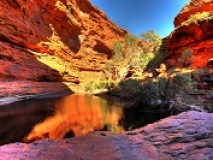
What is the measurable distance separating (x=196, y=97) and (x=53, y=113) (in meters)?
8.98

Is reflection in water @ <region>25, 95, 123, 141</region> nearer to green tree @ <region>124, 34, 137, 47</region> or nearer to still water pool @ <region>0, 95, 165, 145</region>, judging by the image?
still water pool @ <region>0, 95, 165, 145</region>

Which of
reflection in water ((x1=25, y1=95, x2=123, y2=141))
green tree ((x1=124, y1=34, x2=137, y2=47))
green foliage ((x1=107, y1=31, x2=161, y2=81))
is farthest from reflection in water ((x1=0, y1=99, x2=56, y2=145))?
green tree ((x1=124, y1=34, x2=137, y2=47))

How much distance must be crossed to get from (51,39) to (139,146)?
28826mm

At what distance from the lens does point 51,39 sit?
29.9 metres

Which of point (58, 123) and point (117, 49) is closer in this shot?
point (58, 123)

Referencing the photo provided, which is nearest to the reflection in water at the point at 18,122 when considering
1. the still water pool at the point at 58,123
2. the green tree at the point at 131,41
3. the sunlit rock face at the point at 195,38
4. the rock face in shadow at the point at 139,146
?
the still water pool at the point at 58,123

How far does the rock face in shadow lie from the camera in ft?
8.88

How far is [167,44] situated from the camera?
29.4 m

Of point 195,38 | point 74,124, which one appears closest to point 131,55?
point 195,38

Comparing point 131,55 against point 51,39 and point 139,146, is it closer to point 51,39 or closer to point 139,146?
point 51,39

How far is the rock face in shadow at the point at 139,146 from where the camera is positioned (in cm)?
271

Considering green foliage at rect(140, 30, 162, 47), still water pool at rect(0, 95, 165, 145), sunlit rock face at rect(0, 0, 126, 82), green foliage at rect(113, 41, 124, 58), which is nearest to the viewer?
still water pool at rect(0, 95, 165, 145)

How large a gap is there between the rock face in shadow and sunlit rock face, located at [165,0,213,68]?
2116 centimetres

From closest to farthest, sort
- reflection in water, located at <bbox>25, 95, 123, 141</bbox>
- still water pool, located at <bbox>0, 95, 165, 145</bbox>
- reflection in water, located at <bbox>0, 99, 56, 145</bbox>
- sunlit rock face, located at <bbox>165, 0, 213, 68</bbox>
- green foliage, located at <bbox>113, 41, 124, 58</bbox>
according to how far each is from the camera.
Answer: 1. reflection in water, located at <bbox>0, 99, 56, 145</bbox>
2. still water pool, located at <bbox>0, 95, 165, 145</bbox>
3. reflection in water, located at <bbox>25, 95, 123, 141</bbox>
4. sunlit rock face, located at <bbox>165, 0, 213, 68</bbox>
5. green foliage, located at <bbox>113, 41, 124, 58</bbox>
